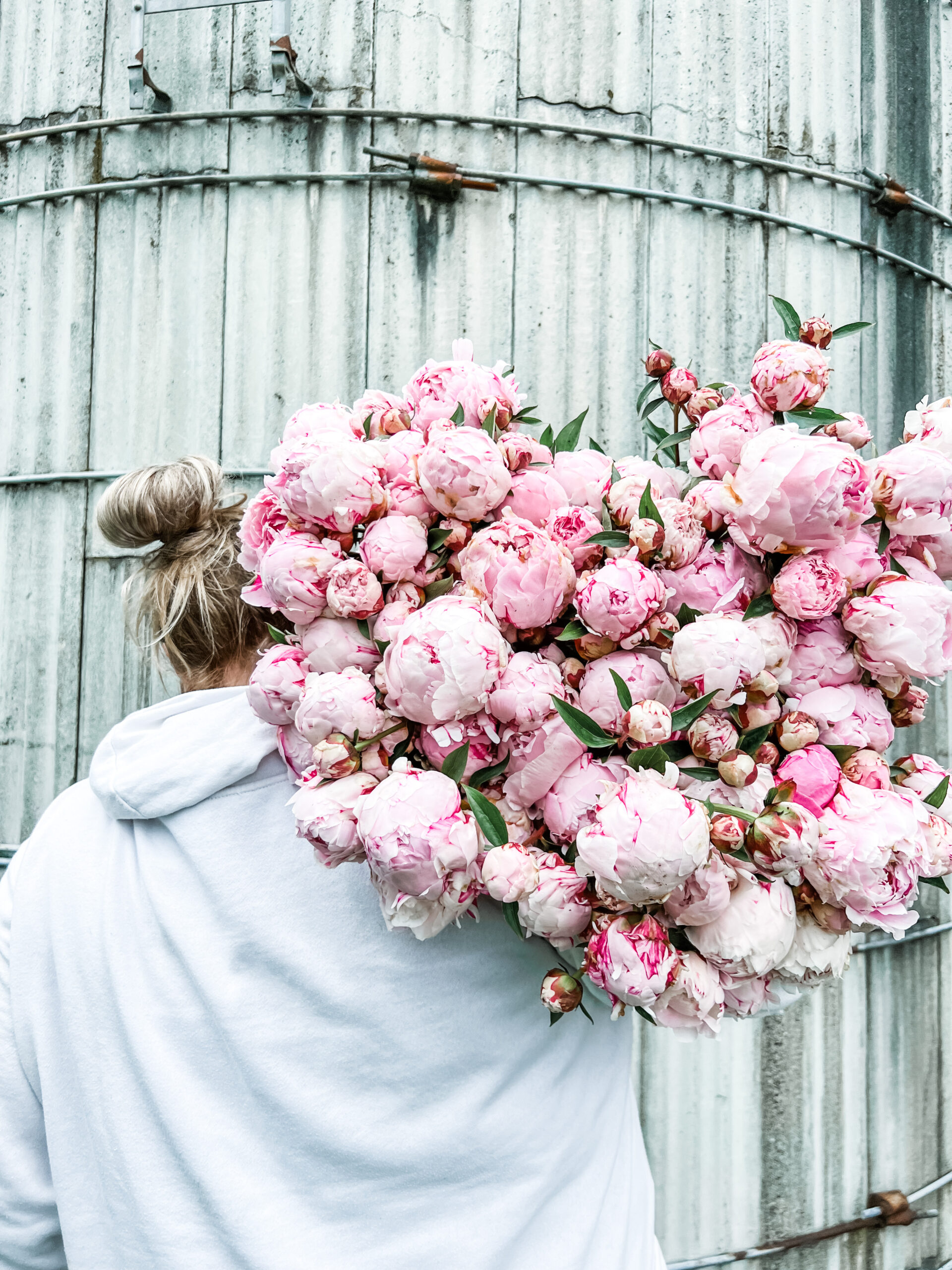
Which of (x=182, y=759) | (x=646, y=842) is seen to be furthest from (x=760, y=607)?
(x=182, y=759)

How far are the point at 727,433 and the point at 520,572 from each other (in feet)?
0.88

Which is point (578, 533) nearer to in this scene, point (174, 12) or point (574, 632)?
point (574, 632)

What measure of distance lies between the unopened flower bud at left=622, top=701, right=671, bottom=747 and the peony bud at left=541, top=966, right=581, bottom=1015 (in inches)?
9.7

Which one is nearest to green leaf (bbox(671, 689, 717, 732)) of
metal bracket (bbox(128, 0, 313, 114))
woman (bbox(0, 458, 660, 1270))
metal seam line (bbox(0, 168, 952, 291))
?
woman (bbox(0, 458, 660, 1270))

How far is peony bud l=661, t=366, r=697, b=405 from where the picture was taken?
0.96 m

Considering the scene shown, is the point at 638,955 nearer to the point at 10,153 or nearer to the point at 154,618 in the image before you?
the point at 154,618

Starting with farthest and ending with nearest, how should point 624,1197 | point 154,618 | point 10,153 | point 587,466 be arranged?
point 10,153 < point 154,618 < point 624,1197 < point 587,466

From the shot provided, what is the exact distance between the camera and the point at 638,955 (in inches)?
28.8

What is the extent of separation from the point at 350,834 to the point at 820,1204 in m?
2.11

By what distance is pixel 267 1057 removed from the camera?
3.18 feet

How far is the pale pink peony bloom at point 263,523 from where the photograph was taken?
877 mm

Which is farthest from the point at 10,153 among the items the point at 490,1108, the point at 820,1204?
the point at 820,1204

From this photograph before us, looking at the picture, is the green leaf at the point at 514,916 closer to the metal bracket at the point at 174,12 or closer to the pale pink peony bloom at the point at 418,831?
the pale pink peony bloom at the point at 418,831

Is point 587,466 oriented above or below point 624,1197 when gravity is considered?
above
